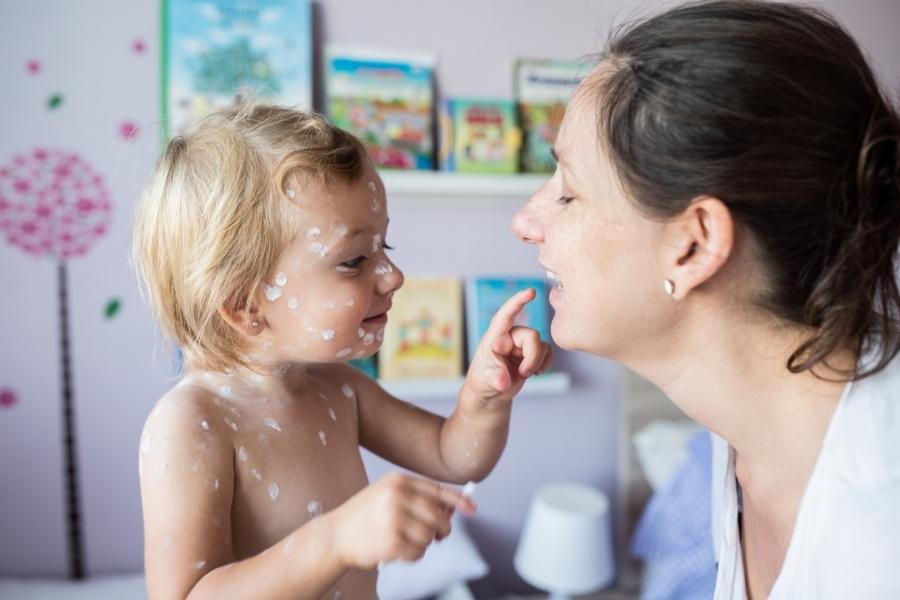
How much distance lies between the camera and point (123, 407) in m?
2.04

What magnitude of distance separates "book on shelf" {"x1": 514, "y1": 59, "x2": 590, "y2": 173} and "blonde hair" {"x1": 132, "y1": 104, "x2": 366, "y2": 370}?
1.51 metres

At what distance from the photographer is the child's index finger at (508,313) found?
911mm

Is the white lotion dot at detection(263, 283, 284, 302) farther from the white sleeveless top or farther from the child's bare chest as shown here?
the white sleeveless top

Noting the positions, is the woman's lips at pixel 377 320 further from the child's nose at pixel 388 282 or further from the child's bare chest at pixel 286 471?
the child's bare chest at pixel 286 471

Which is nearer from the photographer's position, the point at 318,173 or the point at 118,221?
the point at 318,173

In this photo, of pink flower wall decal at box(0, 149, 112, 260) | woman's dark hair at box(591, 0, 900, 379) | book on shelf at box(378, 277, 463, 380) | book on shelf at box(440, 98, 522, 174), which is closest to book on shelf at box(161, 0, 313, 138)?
pink flower wall decal at box(0, 149, 112, 260)

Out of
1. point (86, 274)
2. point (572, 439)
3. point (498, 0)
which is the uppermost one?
point (498, 0)

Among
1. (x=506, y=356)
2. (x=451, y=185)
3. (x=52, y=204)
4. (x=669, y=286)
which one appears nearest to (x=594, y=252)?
(x=669, y=286)

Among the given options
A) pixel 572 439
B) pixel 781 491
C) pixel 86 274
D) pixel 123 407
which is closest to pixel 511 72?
pixel 572 439

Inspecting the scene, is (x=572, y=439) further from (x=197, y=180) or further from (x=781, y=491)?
(x=197, y=180)

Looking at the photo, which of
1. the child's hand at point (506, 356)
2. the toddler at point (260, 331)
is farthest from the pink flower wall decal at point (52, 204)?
the child's hand at point (506, 356)

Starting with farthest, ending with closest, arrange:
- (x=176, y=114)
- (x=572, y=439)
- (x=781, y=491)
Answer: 1. (x=572, y=439)
2. (x=176, y=114)
3. (x=781, y=491)

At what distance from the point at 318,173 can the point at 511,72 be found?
5.26 ft

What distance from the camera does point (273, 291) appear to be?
34.3 inches
